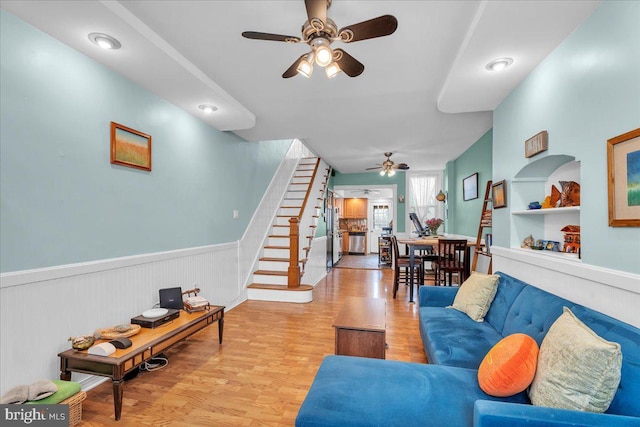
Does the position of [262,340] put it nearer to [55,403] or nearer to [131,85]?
[55,403]

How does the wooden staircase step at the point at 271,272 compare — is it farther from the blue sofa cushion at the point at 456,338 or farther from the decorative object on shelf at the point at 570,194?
the decorative object on shelf at the point at 570,194

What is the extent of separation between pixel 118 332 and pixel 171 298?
662 millimetres

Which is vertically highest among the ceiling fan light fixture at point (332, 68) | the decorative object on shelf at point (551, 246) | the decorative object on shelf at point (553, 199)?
the ceiling fan light fixture at point (332, 68)

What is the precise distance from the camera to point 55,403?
1.64 metres

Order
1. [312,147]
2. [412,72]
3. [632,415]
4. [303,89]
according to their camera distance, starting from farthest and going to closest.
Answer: [312,147]
[303,89]
[412,72]
[632,415]

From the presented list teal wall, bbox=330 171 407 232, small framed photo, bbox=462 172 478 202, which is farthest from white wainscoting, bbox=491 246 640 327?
teal wall, bbox=330 171 407 232

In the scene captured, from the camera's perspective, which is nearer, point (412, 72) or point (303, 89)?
point (412, 72)

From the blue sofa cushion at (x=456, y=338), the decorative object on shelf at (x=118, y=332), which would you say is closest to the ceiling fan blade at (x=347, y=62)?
the blue sofa cushion at (x=456, y=338)

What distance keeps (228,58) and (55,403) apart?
2.56 metres

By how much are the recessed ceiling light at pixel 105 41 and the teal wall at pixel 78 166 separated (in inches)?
10.6

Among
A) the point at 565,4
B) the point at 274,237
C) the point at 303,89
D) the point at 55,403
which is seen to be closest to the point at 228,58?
the point at 303,89

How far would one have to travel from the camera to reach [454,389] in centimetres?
145

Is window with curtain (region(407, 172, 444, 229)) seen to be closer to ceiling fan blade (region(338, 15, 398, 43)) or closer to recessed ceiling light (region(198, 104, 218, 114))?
recessed ceiling light (region(198, 104, 218, 114))

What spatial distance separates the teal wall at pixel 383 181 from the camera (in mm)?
7703
